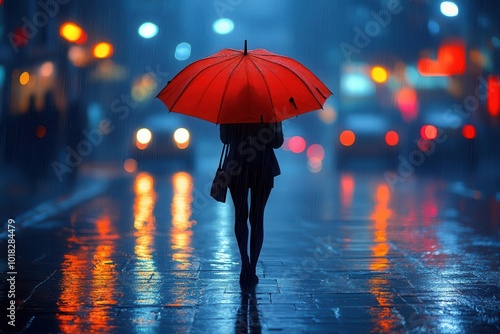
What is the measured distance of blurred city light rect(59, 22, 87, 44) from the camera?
19.5 meters

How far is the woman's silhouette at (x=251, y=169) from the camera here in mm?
6701

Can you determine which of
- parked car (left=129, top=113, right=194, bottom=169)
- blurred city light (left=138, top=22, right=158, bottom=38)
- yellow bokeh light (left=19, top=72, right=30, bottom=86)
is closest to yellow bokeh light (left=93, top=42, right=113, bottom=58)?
blurred city light (left=138, top=22, right=158, bottom=38)

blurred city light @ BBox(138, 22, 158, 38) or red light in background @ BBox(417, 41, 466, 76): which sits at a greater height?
blurred city light @ BBox(138, 22, 158, 38)

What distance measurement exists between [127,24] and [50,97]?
1033cm

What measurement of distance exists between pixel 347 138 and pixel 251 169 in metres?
25.5

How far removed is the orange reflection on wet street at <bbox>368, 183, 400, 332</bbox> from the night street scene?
0.04 meters

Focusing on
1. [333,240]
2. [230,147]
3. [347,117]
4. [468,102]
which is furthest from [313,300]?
[347,117]

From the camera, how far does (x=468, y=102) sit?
2947 cm

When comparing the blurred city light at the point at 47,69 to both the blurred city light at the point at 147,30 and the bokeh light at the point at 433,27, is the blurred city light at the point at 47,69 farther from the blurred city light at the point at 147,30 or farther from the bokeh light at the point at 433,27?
the bokeh light at the point at 433,27

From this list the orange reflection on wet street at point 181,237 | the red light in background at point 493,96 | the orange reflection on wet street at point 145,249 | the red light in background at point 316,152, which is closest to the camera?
the orange reflection on wet street at point 145,249

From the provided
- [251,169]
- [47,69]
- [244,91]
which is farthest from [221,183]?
[47,69]

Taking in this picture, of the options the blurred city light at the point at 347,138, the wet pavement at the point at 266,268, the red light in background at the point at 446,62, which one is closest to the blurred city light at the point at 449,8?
the red light in background at the point at 446,62

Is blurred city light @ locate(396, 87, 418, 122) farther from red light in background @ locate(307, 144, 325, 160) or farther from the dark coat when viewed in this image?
the dark coat

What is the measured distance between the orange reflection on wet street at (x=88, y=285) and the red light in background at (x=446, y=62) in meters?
23.5
